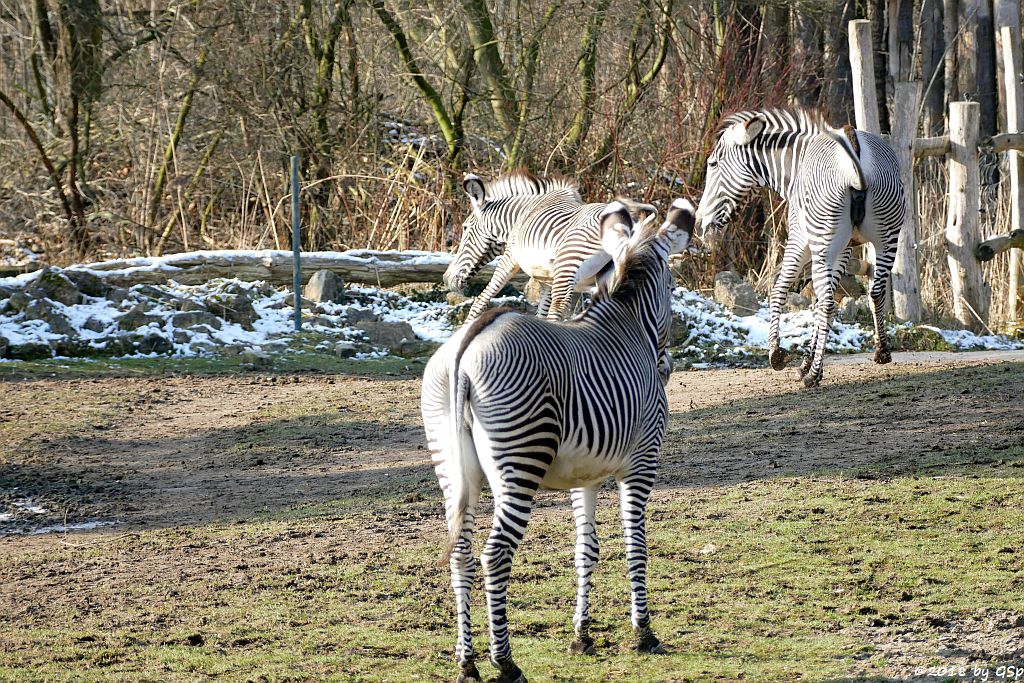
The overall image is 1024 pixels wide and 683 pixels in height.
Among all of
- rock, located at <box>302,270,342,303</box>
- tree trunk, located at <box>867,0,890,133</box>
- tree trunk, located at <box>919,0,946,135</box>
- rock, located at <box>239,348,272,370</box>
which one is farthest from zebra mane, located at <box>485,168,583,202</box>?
tree trunk, located at <box>919,0,946,135</box>

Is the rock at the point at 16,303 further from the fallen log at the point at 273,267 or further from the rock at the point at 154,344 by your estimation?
the rock at the point at 154,344

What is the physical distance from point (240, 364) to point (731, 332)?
5.41 metres

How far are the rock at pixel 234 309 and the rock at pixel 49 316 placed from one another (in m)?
1.60

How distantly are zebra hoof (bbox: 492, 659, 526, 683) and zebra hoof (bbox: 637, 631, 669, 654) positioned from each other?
64 centimetres

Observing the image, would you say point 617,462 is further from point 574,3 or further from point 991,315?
point 574,3

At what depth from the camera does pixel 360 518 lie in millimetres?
7383

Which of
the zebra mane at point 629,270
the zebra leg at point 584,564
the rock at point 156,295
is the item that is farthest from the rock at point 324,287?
the zebra leg at point 584,564

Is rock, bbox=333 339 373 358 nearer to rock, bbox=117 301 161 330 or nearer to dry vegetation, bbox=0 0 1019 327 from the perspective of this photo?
rock, bbox=117 301 161 330

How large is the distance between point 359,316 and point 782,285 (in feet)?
17.5

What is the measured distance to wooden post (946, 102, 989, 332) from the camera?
13945 millimetres

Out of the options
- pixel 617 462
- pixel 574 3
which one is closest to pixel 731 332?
pixel 574 3

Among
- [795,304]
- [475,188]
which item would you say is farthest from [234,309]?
[795,304]

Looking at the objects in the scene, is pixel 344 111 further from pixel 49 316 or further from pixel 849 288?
pixel 849 288

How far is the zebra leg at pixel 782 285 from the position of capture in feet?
37.2
